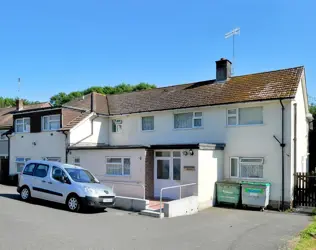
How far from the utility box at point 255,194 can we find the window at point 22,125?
16.1 metres

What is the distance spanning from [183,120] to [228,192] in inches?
210

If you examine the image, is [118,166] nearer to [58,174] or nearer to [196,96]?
[58,174]

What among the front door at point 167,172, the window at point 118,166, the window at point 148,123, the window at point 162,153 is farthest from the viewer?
the window at point 148,123

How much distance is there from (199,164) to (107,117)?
386 inches

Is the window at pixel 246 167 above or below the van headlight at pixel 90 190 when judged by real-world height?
above

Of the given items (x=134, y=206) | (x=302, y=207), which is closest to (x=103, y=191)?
(x=134, y=206)

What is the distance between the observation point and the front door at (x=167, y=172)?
16.9m

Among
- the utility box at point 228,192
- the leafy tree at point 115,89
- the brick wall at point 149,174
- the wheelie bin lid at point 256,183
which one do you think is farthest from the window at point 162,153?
the leafy tree at point 115,89

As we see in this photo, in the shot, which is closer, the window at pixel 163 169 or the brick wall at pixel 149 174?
the brick wall at pixel 149 174

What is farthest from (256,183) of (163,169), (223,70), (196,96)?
(223,70)

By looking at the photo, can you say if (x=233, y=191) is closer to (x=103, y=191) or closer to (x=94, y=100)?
(x=103, y=191)

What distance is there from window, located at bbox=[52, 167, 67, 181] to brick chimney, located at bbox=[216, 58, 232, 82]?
11.7m

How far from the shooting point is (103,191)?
43.1ft

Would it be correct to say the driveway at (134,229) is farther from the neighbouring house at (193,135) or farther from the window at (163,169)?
the window at (163,169)
